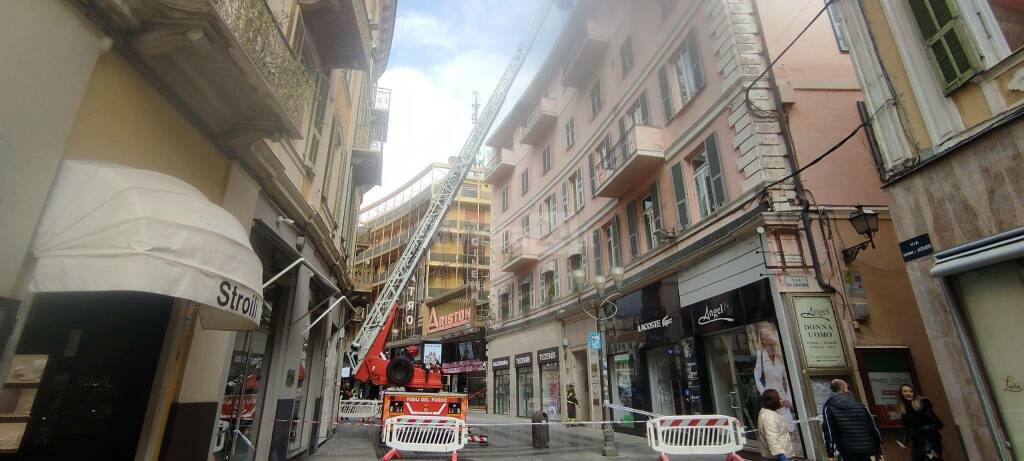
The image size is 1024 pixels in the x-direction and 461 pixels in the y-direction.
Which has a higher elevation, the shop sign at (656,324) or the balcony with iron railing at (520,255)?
the balcony with iron railing at (520,255)

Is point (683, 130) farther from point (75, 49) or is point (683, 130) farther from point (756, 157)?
point (75, 49)

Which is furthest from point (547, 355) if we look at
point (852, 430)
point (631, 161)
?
point (852, 430)

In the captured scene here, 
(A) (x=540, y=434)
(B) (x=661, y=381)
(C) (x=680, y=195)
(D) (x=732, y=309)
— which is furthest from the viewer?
(B) (x=661, y=381)

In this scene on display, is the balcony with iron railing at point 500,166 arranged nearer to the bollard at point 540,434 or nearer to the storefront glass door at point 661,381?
Result: the storefront glass door at point 661,381

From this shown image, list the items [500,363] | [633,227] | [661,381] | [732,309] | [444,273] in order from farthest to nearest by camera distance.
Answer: [444,273] → [500,363] → [633,227] → [661,381] → [732,309]

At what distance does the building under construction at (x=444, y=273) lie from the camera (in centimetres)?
3431

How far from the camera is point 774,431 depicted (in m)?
6.54

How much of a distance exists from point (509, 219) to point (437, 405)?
1690 cm

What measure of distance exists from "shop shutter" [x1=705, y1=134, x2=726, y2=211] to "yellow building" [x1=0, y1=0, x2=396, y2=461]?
32.7 ft

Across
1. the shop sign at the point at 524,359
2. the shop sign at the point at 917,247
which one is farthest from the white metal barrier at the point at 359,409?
the shop sign at the point at 917,247

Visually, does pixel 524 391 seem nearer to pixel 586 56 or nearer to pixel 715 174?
pixel 715 174

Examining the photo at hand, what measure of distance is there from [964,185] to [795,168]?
15.0 ft

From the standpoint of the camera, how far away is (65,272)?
320cm

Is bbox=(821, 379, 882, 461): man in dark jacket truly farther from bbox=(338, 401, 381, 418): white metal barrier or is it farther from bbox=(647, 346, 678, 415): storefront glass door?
bbox=(338, 401, 381, 418): white metal barrier
